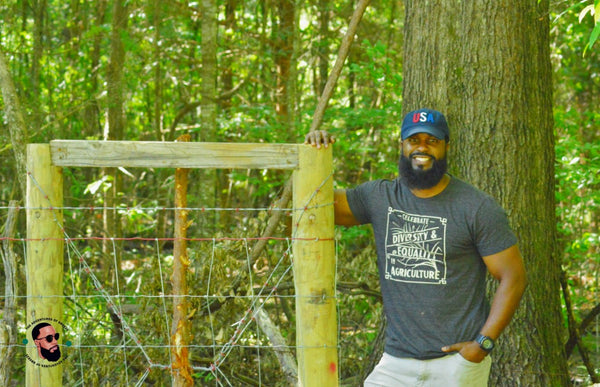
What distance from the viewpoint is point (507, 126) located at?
4730 millimetres

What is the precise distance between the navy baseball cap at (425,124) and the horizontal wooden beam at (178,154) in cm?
63

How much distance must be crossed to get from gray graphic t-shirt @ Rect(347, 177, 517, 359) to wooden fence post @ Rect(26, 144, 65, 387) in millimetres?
1870

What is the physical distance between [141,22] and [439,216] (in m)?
9.16

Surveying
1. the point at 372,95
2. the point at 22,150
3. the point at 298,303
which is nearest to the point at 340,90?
the point at 372,95

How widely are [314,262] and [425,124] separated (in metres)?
0.97

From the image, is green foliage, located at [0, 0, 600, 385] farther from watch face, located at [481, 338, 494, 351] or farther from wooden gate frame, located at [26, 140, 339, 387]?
watch face, located at [481, 338, 494, 351]

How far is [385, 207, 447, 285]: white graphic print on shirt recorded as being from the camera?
340 cm

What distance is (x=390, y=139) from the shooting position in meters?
10.5

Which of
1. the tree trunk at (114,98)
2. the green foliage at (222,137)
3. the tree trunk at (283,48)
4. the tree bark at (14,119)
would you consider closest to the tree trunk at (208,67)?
the green foliage at (222,137)

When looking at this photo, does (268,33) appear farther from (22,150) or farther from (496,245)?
(496,245)

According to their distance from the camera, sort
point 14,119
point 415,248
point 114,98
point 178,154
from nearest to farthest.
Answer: point 415,248 < point 178,154 < point 14,119 < point 114,98

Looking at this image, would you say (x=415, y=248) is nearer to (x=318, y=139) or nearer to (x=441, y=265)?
(x=441, y=265)

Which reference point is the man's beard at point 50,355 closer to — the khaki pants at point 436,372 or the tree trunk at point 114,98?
the khaki pants at point 436,372

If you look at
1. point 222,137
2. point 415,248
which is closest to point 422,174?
point 415,248
